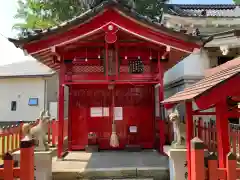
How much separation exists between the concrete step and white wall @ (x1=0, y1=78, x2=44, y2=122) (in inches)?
655

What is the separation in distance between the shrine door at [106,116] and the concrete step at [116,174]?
3.29 m

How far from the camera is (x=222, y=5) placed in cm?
1891

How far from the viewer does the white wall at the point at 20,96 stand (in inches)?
901

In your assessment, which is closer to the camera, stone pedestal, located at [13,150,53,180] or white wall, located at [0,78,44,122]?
stone pedestal, located at [13,150,53,180]

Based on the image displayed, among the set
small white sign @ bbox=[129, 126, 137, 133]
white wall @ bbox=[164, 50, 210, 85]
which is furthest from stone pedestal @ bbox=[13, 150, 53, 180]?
white wall @ bbox=[164, 50, 210, 85]

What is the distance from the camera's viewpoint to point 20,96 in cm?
2320

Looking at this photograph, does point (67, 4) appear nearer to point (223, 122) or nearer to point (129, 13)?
point (129, 13)

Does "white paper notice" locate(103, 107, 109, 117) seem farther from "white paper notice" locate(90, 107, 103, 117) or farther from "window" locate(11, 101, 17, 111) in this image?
Result: "window" locate(11, 101, 17, 111)

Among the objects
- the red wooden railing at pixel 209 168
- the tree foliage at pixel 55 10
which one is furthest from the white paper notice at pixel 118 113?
the tree foliage at pixel 55 10

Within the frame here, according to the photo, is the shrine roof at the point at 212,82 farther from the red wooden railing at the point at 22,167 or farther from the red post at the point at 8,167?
the red post at the point at 8,167

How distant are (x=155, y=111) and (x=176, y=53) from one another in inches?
103

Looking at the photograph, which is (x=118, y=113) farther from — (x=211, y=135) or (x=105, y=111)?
(x=211, y=135)

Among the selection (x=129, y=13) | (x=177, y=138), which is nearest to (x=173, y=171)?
(x=177, y=138)

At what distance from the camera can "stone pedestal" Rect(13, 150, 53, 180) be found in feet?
21.9
